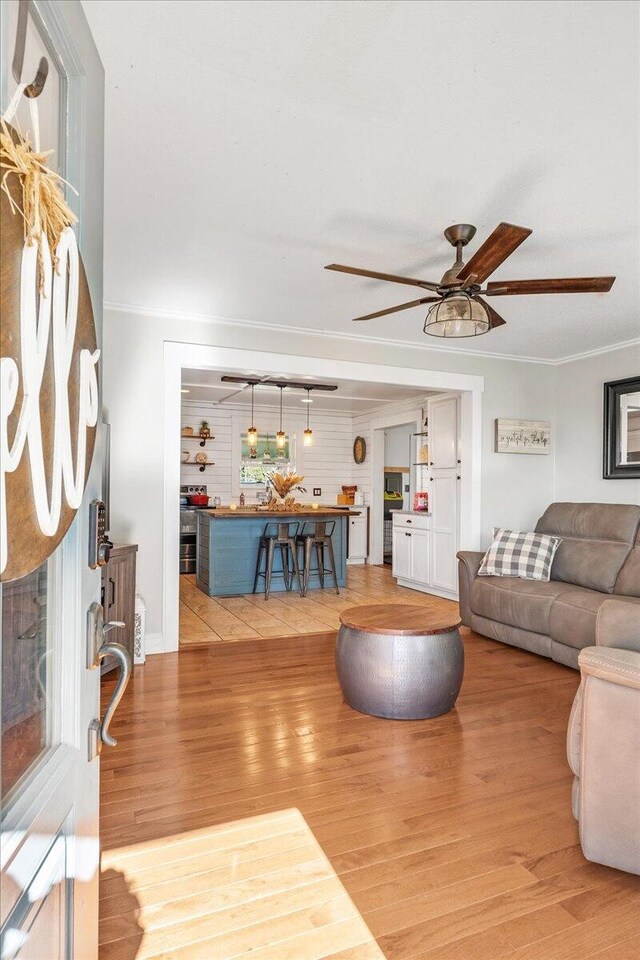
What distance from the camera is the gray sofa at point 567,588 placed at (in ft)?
13.3

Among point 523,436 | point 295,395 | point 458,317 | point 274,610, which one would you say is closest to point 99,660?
point 458,317

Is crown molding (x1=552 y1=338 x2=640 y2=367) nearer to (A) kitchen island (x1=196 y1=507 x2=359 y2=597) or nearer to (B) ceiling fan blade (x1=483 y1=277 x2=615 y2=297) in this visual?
(B) ceiling fan blade (x1=483 y1=277 x2=615 y2=297)

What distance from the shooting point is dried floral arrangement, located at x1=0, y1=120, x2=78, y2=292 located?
2.43ft

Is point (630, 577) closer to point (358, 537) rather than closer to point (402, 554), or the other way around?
point (402, 554)

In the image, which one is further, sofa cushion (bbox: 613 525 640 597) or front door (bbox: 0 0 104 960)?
sofa cushion (bbox: 613 525 640 597)

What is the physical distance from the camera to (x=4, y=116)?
30.1 inches

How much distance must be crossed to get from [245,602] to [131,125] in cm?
483

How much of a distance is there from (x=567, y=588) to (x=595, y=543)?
0.57 m

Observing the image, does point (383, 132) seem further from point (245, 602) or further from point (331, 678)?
point (245, 602)

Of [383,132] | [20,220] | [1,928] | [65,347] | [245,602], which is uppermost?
[383,132]

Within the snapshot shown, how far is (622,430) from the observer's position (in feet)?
17.3

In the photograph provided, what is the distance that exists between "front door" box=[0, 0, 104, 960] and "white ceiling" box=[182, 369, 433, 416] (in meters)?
5.70

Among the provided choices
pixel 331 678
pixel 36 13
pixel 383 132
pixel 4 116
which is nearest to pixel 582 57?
pixel 383 132

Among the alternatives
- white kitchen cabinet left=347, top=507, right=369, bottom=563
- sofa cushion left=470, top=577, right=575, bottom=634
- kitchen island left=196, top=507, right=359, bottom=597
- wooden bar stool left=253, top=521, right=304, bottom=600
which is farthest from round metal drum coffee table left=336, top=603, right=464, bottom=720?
white kitchen cabinet left=347, top=507, right=369, bottom=563
